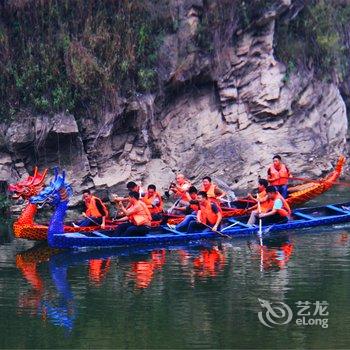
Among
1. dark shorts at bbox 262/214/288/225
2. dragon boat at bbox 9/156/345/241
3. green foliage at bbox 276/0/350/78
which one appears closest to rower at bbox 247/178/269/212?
dark shorts at bbox 262/214/288/225

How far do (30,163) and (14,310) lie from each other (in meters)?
11.6

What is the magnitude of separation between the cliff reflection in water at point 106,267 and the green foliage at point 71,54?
709 cm

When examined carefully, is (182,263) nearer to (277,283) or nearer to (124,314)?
(277,283)

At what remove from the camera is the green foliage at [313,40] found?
94.1 ft

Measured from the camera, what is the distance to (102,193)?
80.6 ft

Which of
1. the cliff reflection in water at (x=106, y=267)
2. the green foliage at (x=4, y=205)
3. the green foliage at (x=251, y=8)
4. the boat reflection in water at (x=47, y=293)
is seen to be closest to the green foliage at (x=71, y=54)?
the green foliage at (x=4, y=205)

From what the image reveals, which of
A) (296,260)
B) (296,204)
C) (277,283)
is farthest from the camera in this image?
(296,204)

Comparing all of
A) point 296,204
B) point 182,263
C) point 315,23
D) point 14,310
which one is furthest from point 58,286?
point 315,23

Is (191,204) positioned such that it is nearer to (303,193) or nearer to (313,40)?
(303,193)

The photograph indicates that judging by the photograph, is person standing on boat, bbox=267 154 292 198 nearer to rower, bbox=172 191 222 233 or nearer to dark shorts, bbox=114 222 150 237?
rower, bbox=172 191 222 233

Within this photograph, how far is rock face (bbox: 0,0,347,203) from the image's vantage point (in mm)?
25000
